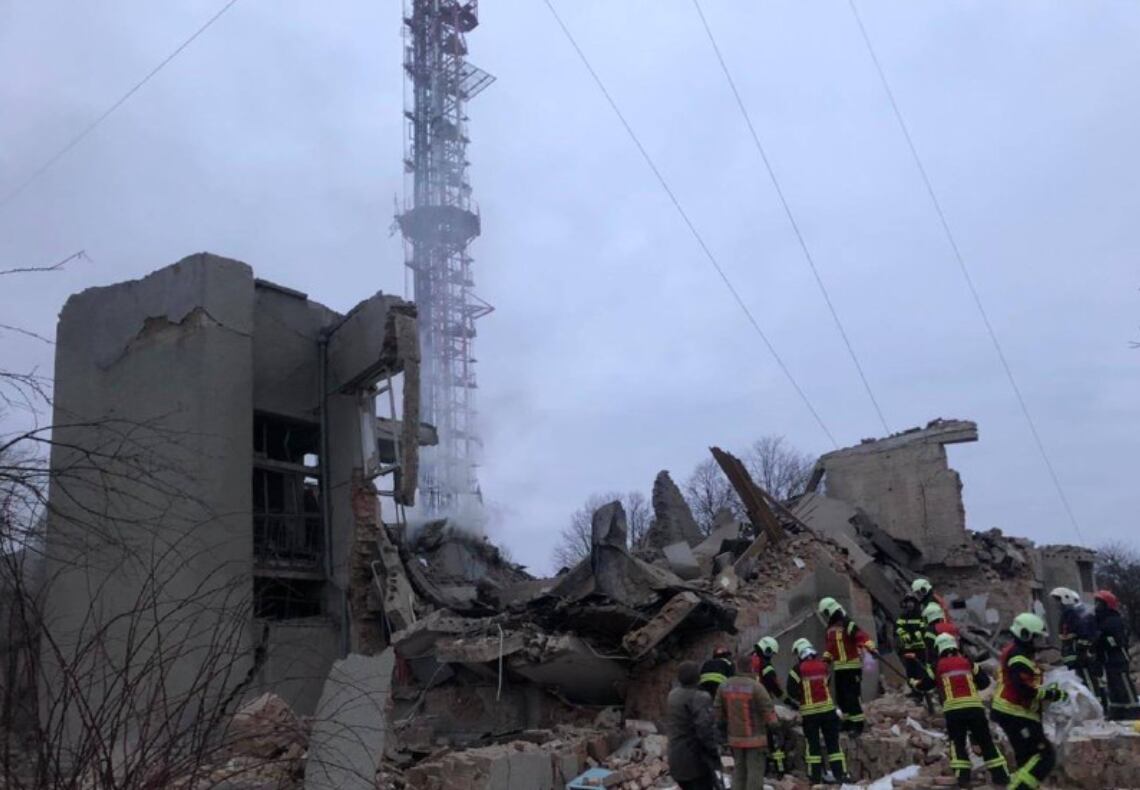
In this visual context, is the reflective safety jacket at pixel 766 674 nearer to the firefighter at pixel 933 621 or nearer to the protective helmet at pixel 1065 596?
the firefighter at pixel 933 621

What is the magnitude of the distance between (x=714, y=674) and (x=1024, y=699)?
2.57 meters

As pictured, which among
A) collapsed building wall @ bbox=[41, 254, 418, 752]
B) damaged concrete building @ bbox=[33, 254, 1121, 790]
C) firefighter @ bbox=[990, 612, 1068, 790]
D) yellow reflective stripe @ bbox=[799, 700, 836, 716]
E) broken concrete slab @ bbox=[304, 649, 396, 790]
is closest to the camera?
broken concrete slab @ bbox=[304, 649, 396, 790]

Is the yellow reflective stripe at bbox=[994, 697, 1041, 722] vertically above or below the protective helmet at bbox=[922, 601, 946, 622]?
below

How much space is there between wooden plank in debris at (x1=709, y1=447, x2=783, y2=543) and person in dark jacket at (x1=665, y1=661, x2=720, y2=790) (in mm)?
8375

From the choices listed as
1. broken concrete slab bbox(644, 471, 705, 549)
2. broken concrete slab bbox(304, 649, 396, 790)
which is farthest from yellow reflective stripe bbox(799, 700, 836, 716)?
broken concrete slab bbox(644, 471, 705, 549)

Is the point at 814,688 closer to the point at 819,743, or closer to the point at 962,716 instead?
the point at 819,743

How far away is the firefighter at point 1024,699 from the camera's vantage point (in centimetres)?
739

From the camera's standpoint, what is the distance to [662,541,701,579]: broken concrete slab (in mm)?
15297

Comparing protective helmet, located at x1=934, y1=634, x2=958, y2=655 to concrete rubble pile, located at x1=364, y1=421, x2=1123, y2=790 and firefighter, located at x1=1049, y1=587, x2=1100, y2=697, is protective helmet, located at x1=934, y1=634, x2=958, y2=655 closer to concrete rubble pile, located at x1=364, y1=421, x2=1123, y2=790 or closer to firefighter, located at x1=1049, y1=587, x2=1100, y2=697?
concrete rubble pile, located at x1=364, y1=421, x2=1123, y2=790

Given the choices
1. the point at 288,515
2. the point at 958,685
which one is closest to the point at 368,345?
the point at 288,515

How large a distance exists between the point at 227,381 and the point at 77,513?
11501 mm

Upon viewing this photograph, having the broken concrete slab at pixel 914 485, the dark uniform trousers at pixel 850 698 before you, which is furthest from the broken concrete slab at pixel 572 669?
the broken concrete slab at pixel 914 485

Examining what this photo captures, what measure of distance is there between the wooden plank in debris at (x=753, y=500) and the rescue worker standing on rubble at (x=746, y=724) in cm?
781

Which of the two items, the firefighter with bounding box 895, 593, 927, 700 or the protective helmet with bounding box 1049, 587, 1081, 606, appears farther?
the firefighter with bounding box 895, 593, 927, 700
